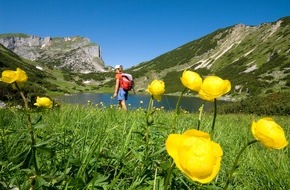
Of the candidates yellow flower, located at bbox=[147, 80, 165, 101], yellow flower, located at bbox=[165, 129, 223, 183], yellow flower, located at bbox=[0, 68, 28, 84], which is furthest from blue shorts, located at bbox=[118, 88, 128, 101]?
yellow flower, located at bbox=[165, 129, 223, 183]

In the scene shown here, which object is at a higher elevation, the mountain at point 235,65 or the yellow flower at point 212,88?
the mountain at point 235,65

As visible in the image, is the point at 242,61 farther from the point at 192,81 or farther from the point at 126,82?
the point at 192,81

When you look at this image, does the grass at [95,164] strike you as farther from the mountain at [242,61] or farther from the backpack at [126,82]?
the mountain at [242,61]

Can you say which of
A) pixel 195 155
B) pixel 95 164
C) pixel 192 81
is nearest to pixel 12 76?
pixel 95 164

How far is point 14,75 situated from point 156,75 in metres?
177

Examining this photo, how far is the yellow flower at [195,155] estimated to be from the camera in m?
1.05

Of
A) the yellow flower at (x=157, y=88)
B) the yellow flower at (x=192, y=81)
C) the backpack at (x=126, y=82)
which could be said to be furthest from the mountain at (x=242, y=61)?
the yellow flower at (x=192, y=81)

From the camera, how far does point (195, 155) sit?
42.6 inches

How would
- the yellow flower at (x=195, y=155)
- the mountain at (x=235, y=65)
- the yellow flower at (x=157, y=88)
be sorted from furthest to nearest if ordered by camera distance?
the mountain at (x=235, y=65) → the yellow flower at (x=157, y=88) → the yellow flower at (x=195, y=155)

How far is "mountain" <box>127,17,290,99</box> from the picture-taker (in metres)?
79.6

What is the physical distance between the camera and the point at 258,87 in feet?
247

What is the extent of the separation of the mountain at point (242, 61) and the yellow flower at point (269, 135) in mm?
58814

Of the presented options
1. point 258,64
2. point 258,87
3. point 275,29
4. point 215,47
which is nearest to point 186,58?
point 215,47

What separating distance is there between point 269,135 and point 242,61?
132 m
